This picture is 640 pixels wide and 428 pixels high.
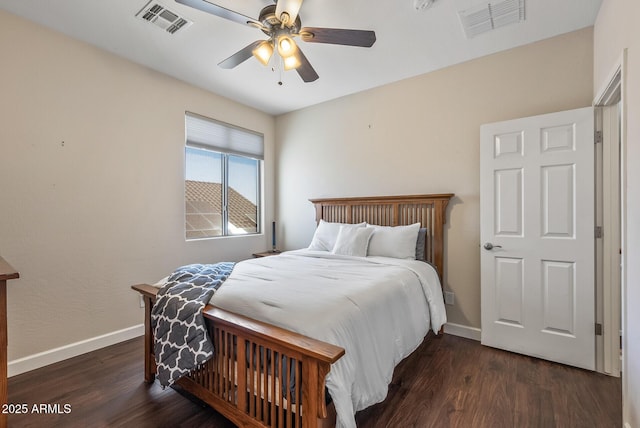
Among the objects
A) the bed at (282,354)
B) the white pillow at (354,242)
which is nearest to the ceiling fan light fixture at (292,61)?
the bed at (282,354)

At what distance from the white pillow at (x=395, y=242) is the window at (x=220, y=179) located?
6.51ft

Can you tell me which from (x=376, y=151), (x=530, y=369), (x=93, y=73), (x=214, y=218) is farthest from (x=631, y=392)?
(x=93, y=73)

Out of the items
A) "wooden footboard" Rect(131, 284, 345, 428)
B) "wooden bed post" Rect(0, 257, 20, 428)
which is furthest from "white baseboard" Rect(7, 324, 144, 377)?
"wooden footboard" Rect(131, 284, 345, 428)

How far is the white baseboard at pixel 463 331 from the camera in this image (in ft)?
9.12

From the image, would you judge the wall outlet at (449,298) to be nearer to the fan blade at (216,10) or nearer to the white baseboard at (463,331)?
the white baseboard at (463,331)

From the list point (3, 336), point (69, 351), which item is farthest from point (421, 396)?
point (69, 351)

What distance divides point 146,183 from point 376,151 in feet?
8.26

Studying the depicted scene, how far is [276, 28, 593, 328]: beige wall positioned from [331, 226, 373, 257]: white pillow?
655 millimetres

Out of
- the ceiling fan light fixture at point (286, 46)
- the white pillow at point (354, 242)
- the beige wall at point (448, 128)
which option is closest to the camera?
the ceiling fan light fixture at point (286, 46)

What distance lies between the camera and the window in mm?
3445

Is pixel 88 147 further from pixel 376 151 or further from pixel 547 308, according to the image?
pixel 547 308

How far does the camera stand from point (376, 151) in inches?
136

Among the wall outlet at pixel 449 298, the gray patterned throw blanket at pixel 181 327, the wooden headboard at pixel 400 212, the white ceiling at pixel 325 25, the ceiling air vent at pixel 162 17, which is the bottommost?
the wall outlet at pixel 449 298

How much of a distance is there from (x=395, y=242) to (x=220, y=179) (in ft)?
7.75
